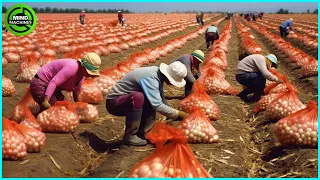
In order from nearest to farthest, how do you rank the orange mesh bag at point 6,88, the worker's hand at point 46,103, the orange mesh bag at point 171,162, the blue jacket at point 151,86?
the orange mesh bag at point 171,162
the blue jacket at point 151,86
the worker's hand at point 46,103
the orange mesh bag at point 6,88

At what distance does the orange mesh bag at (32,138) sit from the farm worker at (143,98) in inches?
42.0

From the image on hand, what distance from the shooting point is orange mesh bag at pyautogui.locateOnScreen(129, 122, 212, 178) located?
3.36 meters

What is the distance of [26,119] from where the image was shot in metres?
5.39

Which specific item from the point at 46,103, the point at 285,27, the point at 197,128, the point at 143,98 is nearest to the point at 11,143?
the point at 46,103

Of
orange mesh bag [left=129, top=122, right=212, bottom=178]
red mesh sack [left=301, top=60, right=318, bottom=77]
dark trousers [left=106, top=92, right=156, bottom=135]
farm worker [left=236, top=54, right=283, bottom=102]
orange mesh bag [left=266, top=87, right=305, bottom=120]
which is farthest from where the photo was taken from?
red mesh sack [left=301, top=60, right=318, bottom=77]

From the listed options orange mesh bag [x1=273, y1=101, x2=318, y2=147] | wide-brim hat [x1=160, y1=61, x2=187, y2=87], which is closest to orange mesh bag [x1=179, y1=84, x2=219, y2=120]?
wide-brim hat [x1=160, y1=61, x2=187, y2=87]

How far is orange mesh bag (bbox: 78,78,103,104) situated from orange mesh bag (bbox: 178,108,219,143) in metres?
2.54

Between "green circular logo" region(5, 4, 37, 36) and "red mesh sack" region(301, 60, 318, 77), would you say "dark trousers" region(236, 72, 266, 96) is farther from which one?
"green circular logo" region(5, 4, 37, 36)

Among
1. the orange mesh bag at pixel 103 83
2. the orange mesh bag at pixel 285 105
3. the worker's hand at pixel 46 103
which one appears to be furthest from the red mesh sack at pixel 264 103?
the worker's hand at pixel 46 103

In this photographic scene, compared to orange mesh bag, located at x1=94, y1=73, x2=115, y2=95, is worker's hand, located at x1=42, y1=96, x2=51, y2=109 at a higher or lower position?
higher

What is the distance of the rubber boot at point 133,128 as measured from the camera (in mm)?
5422

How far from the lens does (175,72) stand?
16.8 ft

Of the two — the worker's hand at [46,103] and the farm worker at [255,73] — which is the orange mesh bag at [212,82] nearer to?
the farm worker at [255,73]

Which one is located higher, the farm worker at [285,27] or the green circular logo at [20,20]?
the green circular logo at [20,20]
